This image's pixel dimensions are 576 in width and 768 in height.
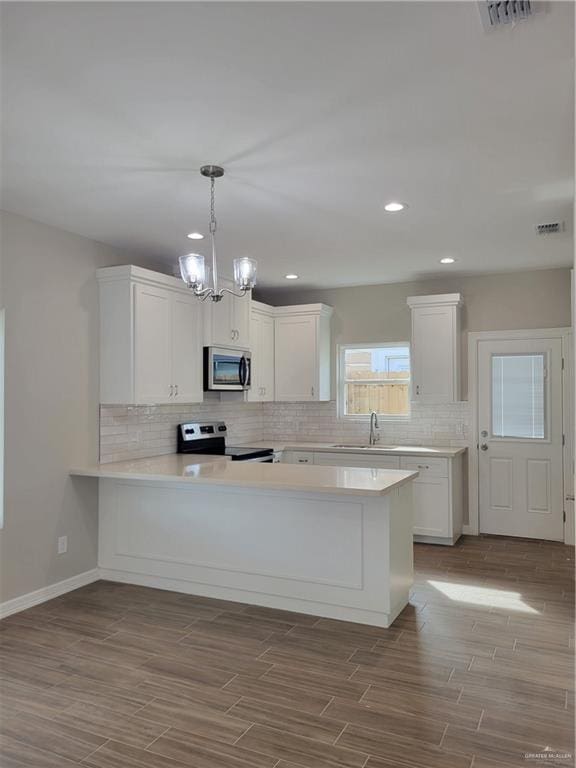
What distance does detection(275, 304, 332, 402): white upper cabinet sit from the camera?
247 inches

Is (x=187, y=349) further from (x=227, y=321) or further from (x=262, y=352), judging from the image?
(x=262, y=352)

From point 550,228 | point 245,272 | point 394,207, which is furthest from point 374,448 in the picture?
point 245,272

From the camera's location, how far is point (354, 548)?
3.60 meters

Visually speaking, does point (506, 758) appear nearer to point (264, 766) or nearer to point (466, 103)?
point (264, 766)

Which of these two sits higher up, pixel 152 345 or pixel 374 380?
pixel 152 345

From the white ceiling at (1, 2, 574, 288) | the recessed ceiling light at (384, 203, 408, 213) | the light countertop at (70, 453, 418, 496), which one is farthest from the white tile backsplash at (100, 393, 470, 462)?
the recessed ceiling light at (384, 203, 408, 213)

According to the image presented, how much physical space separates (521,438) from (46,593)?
14.4 ft

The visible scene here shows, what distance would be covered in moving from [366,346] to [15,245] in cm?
378

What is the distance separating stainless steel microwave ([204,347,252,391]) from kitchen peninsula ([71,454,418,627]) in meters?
0.96

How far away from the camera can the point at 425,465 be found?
18.1 feet

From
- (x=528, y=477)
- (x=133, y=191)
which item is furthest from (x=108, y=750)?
(x=528, y=477)

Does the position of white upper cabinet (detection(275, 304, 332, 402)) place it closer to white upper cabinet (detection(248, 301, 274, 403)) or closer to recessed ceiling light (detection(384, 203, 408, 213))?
white upper cabinet (detection(248, 301, 274, 403))

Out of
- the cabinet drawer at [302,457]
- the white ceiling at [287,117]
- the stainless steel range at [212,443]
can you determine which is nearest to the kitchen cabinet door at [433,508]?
the cabinet drawer at [302,457]

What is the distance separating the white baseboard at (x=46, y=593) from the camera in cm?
376
